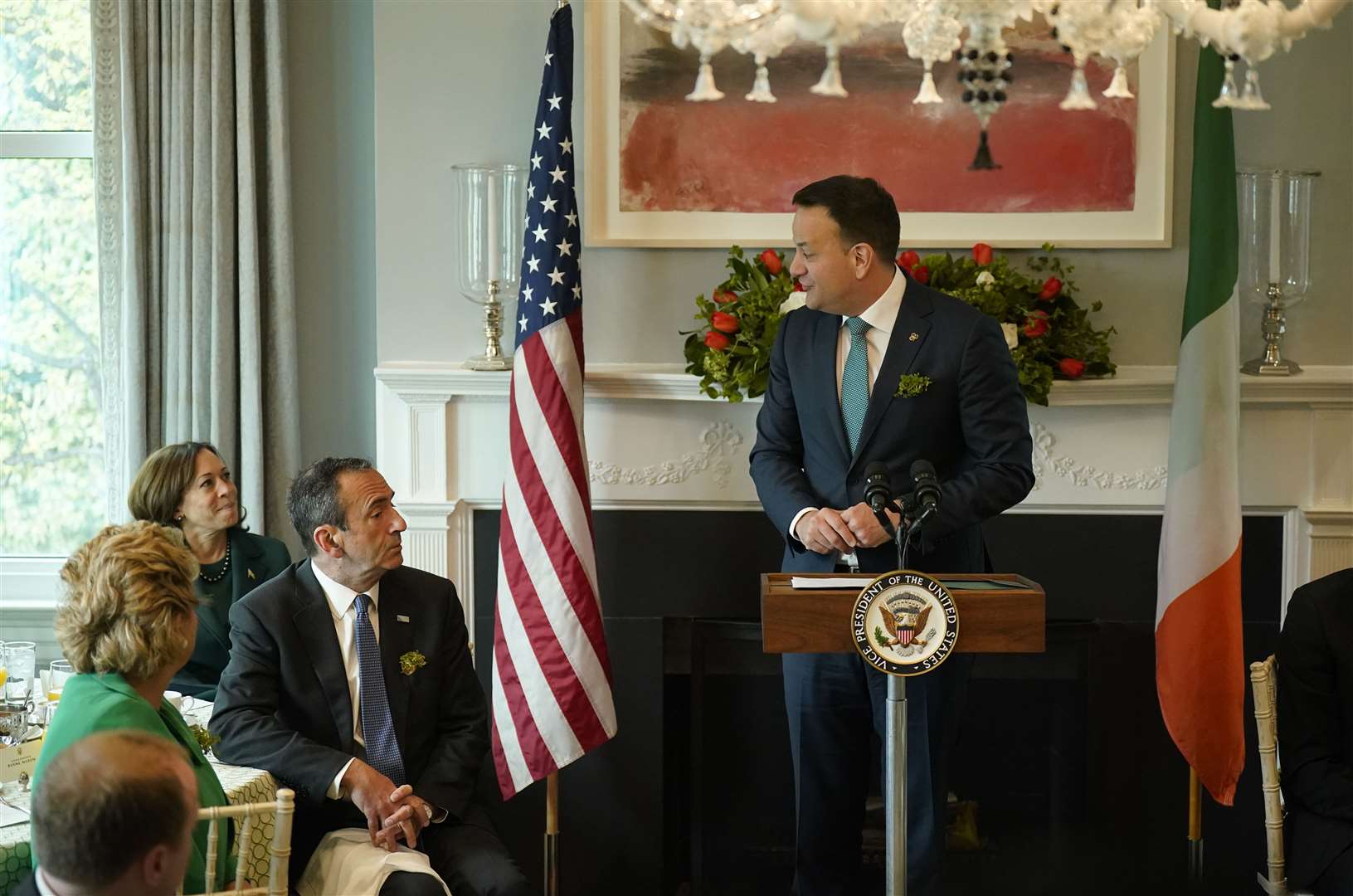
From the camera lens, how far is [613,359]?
4109 mm

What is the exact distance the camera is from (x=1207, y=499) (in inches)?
146

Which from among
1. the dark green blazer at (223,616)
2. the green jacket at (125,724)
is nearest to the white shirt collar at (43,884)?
the green jacket at (125,724)

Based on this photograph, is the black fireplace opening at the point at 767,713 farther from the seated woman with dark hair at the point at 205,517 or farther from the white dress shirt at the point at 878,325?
the white dress shirt at the point at 878,325

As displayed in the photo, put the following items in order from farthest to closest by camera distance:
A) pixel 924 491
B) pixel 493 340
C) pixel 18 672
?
pixel 493 340, pixel 18 672, pixel 924 491

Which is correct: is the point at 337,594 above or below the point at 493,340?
below

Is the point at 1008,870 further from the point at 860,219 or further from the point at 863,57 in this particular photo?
the point at 863,57

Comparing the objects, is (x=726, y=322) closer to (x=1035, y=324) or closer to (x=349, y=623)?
(x=1035, y=324)

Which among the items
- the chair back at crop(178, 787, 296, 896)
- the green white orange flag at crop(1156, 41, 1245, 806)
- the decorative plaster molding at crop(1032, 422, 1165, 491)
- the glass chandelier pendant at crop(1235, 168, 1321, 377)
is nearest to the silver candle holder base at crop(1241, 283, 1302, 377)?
the glass chandelier pendant at crop(1235, 168, 1321, 377)

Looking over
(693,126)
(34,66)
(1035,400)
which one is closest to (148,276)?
(34,66)

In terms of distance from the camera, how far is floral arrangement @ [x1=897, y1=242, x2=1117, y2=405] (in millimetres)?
3725

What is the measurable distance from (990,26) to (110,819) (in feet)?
5.33

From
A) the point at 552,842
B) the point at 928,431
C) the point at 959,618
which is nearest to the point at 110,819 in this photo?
the point at 959,618

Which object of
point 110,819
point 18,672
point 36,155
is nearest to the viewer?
point 110,819

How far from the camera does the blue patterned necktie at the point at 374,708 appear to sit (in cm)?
285
